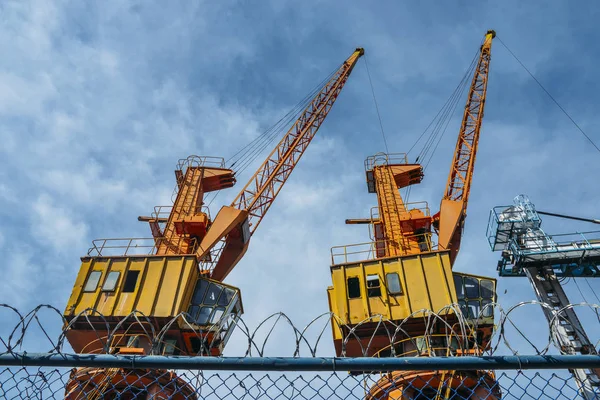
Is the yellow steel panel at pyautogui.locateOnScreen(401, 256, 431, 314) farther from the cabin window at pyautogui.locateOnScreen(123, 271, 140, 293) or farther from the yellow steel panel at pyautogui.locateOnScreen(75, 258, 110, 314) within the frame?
the yellow steel panel at pyautogui.locateOnScreen(75, 258, 110, 314)

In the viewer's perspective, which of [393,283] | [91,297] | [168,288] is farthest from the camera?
[168,288]

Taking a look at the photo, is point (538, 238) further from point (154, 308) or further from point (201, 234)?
point (154, 308)

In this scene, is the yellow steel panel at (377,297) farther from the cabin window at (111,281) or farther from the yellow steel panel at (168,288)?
the cabin window at (111,281)

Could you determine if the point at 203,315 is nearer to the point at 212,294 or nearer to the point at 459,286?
the point at 212,294

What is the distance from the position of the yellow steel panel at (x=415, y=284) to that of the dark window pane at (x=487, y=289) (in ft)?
8.75

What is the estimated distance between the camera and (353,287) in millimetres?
19703

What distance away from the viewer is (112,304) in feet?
63.6

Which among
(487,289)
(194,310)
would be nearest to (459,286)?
(487,289)

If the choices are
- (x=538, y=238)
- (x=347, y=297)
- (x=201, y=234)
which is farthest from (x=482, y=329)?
(x=201, y=234)

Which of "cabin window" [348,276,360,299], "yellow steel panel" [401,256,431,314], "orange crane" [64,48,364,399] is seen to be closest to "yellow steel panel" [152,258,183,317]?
"orange crane" [64,48,364,399]

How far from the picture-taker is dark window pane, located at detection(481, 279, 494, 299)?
1931 centimetres

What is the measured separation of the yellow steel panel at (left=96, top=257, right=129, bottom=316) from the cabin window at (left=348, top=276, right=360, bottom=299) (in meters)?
10.0

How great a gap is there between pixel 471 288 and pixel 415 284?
2.59m

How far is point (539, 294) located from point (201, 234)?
61.3 feet
